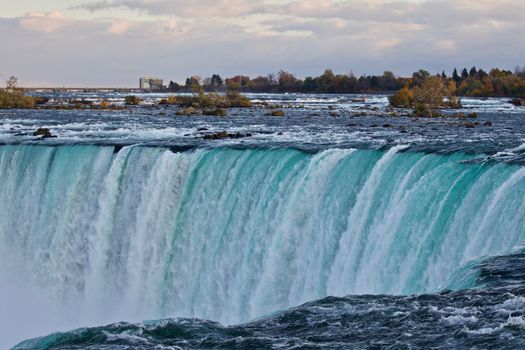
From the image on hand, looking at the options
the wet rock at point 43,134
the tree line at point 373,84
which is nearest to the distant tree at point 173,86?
the tree line at point 373,84

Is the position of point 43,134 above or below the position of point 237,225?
above

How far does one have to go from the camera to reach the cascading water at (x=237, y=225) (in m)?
20.0

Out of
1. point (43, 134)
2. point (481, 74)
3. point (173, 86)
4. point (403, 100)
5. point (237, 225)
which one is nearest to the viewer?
point (237, 225)

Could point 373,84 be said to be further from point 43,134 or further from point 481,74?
point 43,134

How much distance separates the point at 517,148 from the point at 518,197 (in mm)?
7331

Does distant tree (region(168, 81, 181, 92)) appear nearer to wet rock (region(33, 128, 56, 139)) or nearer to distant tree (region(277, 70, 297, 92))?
distant tree (region(277, 70, 297, 92))

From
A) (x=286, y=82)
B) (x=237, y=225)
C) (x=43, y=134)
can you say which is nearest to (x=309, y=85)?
(x=286, y=82)

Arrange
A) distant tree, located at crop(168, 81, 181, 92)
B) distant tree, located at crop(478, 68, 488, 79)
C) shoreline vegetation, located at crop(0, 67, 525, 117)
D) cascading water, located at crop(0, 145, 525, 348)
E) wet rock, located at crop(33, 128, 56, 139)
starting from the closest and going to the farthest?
cascading water, located at crop(0, 145, 525, 348)
wet rock, located at crop(33, 128, 56, 139)
shoreline vegetation, located at crop(0, 67, 525, 117)
distant tree, located at crop(478, 68, 488, 79)
distant tree, located at crop(168, 81, 181, 92)

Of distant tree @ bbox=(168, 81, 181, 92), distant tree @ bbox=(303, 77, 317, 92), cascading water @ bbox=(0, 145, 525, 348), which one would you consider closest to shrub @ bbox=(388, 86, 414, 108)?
cascading water @ bbox=(0, 145, 525, 348)

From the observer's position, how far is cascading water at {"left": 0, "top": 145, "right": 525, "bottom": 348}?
65.5 feet

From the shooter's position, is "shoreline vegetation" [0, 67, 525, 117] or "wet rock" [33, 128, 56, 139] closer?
"wet rock" [33, 128, 56, 139]

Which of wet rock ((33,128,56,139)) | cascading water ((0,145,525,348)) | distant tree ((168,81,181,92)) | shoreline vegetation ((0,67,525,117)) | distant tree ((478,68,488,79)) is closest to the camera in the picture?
cascading water ((0,145,525,348))

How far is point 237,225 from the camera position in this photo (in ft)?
81.6

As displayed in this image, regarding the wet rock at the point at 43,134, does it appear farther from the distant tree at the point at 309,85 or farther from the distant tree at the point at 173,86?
the distant tree at the point at 173,86
